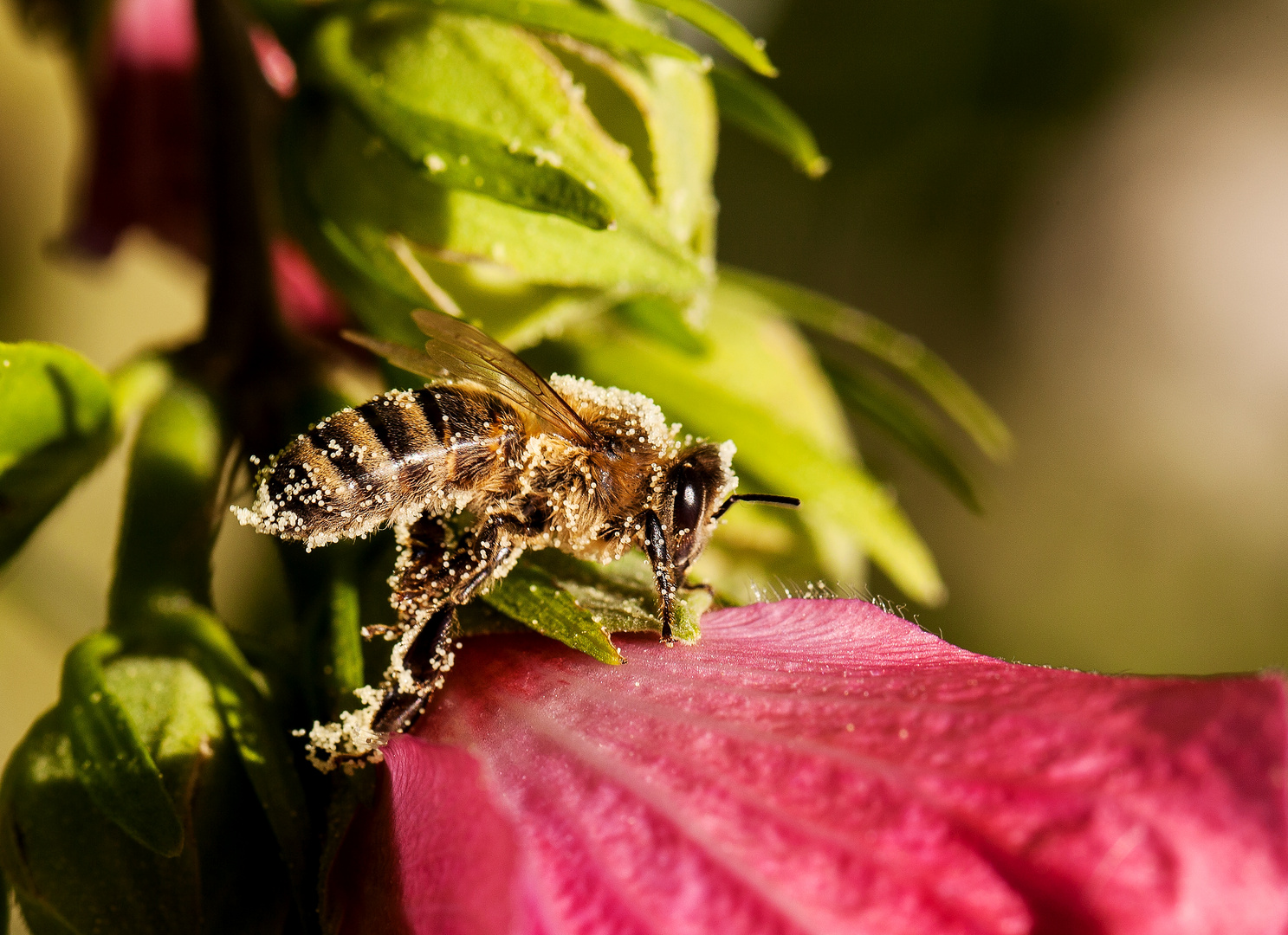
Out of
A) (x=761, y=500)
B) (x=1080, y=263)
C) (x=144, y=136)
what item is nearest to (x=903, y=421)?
(x=761, y=500)

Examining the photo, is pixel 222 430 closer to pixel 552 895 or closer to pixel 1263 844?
pixel 552 895

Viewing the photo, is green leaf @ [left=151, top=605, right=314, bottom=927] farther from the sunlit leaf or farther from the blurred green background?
the blurred green background

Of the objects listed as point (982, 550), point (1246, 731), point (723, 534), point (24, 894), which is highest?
point (1246, 731)

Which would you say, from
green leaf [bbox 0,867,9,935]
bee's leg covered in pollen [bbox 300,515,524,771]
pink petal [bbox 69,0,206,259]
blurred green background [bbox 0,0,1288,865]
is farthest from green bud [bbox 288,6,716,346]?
blurred green background [bbox 0,0,1288,865]

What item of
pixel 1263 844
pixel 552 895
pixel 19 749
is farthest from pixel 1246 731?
pixel 19 749

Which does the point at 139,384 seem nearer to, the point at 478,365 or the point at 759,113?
the point at 478,365

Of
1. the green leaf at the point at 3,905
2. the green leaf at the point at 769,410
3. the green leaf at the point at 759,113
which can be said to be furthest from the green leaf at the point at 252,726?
the green leaf at the point at 759,113

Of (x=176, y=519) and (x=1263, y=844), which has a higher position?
(x=1263, y=844)

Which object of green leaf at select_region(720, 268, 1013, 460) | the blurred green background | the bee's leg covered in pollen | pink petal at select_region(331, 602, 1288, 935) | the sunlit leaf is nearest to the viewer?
pink petal at select_region(331, 602, 1288, 935)
